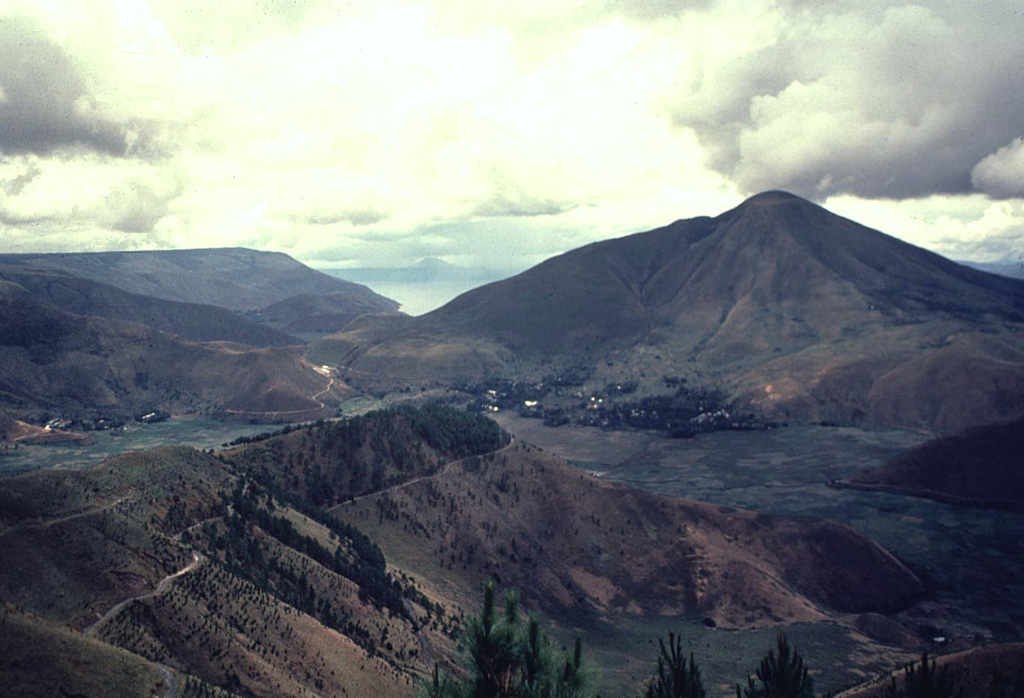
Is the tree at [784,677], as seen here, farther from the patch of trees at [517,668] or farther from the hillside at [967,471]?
the hillside at [967,471]

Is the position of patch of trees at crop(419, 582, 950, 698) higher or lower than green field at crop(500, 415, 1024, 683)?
higher

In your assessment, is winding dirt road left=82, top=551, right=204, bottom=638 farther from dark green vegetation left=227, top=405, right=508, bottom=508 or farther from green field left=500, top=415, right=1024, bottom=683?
green field left=500, top=415, right=1024, bottom=683

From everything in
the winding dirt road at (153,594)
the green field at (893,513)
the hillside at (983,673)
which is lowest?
the green field at (893,513)

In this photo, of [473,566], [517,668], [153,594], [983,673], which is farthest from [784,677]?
[473,566]

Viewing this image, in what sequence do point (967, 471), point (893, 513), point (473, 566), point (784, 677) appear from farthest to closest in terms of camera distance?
point (967, 471)
point (893, 513)
point (473, 566)
point (784, 677)

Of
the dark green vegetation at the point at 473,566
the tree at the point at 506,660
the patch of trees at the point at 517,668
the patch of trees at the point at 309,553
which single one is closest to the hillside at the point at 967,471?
the dark green vegetation at the point at 473,566

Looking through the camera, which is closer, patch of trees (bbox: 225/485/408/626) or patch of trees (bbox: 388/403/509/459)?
patch of trees (bbox: 225/485/408/626)

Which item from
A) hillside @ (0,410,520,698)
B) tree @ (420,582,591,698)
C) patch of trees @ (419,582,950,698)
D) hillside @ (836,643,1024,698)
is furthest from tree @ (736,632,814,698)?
hillside @ (0,410,520,698)

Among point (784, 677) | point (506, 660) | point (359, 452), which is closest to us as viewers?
point (506, 660)

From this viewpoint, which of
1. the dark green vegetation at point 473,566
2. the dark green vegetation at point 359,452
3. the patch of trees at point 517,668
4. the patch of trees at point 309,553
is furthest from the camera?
the dark green vegetation at point 359,452

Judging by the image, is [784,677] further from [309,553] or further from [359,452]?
[359,452]
